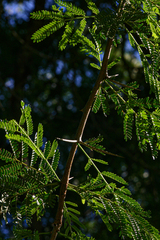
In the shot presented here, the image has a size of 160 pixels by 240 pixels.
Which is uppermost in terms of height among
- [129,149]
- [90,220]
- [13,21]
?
[13,21]

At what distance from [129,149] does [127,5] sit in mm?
2376

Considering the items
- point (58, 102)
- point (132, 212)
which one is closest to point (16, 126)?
point (132, 212)

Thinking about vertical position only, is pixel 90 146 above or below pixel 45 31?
below

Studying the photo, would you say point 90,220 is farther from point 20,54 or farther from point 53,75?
point 20,54

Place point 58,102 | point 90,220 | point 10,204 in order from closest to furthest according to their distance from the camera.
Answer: point 10,204 → point 90,220 → point 58,102

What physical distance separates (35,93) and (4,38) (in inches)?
29.2

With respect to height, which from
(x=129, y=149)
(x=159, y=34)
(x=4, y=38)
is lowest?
(x=129, y=149)

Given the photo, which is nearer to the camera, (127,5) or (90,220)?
(127,5)

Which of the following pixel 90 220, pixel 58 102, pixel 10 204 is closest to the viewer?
pixel 10 204

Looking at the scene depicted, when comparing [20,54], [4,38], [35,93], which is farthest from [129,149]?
[4,38]

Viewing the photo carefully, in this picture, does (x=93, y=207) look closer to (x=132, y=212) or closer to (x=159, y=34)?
(x=132, y=212)

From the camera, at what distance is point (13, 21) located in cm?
322

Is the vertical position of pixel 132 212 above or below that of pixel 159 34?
below

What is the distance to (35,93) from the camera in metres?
3.14
